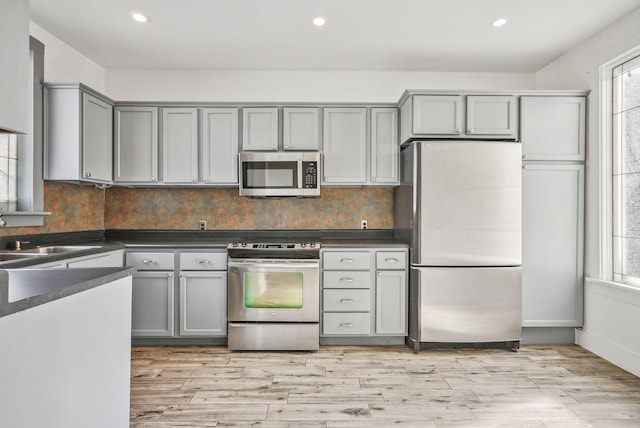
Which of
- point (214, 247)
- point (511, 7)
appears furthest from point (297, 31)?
point (214, 247)

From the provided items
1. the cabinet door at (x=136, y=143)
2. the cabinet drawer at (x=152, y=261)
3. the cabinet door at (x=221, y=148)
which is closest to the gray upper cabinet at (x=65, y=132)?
the cabinet door at (x=136, y=143)

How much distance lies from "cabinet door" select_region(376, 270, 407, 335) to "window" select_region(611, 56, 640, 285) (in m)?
1.76

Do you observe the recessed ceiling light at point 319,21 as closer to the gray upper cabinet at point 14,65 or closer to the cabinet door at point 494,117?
the cabinet door at point 494,117

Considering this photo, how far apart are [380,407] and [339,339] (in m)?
1.10

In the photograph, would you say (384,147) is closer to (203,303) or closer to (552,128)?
(552,128)

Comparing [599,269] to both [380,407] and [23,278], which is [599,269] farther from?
[23,278]

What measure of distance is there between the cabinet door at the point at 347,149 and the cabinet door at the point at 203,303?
141cm

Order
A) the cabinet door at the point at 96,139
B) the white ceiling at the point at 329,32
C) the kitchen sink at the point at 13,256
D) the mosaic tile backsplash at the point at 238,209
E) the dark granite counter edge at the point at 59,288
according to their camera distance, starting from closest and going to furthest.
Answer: the dark granite counter edge at the point at 59,288 < the kitchen sink at the point at 13,256 < the white ceiling at the point at 329,32 < the cabinet door at the point at 96,139 < the mosaic tile backsplash at the point at 238,209

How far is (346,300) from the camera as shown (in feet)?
11.1

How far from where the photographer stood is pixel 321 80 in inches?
156

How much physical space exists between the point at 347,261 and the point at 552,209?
1889 mm

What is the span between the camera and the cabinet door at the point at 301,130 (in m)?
3.64

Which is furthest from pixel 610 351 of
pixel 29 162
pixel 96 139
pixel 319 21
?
pixel 29 162

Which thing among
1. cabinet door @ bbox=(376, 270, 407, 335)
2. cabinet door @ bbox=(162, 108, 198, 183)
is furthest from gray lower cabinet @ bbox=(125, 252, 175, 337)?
cabinet door @ bbox=(376, 270, 407, 335)
